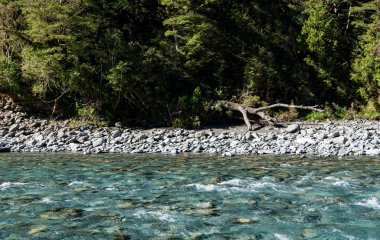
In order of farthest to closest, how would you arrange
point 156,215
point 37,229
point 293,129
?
1. point 293,129
2. point 156,215
3. point 37,229

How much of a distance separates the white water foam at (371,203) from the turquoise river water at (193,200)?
2 centimetres

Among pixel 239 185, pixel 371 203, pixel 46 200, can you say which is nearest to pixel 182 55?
pixel 239 185

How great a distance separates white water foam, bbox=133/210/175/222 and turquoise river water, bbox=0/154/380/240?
0.02 metres

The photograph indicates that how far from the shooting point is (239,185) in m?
8.22

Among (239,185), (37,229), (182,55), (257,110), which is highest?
(182,55)

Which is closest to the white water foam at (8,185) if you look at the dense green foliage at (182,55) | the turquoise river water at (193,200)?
the turquoise river water at (193,200)

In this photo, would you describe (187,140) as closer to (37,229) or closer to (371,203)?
(371,203)

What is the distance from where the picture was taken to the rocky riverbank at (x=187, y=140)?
13.8 meters

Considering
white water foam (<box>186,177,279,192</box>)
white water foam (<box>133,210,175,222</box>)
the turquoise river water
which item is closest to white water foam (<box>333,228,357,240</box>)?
the turquoise river water

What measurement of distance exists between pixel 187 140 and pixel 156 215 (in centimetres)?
994

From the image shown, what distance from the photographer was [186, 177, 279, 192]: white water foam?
25.7ft

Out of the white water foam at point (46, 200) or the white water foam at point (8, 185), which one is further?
the white water foam at point (8, 185)

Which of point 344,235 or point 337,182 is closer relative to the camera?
point 344,235

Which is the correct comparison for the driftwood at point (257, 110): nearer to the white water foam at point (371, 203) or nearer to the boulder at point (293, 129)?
the boulder at point (293, 129)
